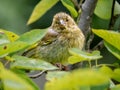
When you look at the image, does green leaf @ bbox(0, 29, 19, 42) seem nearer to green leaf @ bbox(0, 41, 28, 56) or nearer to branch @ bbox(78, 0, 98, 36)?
green leaf @ bbox(0, 41, 28, 56)

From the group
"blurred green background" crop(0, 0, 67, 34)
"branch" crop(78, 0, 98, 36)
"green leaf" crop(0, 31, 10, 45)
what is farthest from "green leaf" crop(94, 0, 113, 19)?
"blurred green background" crop(0, 0, 67, 34)

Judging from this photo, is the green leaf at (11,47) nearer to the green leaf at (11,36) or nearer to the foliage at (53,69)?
the foliage at (53,69)

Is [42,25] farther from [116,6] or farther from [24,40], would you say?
[24,40]

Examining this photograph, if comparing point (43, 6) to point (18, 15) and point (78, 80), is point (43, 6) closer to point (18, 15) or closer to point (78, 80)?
point (78, 80)

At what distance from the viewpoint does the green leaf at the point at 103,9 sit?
3.60ft

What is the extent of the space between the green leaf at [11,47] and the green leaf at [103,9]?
457 mm

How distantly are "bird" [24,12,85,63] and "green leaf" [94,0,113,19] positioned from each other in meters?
0.29

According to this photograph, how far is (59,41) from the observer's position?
175 cm

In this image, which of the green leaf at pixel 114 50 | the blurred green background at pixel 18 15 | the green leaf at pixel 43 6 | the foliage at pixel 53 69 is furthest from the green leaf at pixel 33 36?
the blurred green background at pixel 18 15

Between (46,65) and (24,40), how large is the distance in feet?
0.22

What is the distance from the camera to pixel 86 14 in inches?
45.4

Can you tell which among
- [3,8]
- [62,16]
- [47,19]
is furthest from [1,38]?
[47,19]

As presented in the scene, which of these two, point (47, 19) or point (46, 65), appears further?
point (47, 19)

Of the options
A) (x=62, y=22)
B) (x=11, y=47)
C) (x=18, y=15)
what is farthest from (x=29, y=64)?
(x=18, y=15)
